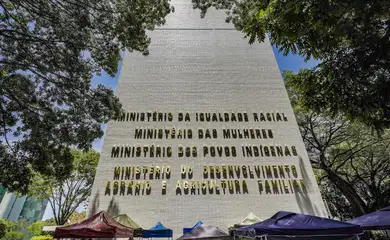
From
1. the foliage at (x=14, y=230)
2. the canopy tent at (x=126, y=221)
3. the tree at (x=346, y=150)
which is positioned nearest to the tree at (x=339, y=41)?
the tree at (x=346, y=150)

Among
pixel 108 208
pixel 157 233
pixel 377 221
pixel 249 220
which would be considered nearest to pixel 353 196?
pixel 377 221

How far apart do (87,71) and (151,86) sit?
15.7 feet

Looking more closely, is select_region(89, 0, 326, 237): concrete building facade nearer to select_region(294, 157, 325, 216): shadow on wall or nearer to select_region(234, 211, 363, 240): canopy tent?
select_region(294, 157, 325, 216): shadow on wall

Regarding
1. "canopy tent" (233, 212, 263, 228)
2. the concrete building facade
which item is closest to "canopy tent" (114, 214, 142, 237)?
the concrete building facade

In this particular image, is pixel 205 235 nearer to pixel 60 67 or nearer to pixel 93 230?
pixel 93 230

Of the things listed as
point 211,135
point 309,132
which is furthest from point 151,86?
point 309,132

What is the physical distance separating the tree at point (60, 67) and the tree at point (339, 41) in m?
5.60

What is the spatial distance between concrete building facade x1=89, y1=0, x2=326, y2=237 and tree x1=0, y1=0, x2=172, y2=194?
2.74 meters

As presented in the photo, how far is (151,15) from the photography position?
884 cm

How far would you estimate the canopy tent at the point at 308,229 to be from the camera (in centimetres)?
412

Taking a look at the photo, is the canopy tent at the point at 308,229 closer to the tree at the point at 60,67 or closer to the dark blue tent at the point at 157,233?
the dark blue tent at the point at 157,233

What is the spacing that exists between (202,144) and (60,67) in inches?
281

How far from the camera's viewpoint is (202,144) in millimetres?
10898

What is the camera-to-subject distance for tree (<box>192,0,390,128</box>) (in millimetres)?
4820
